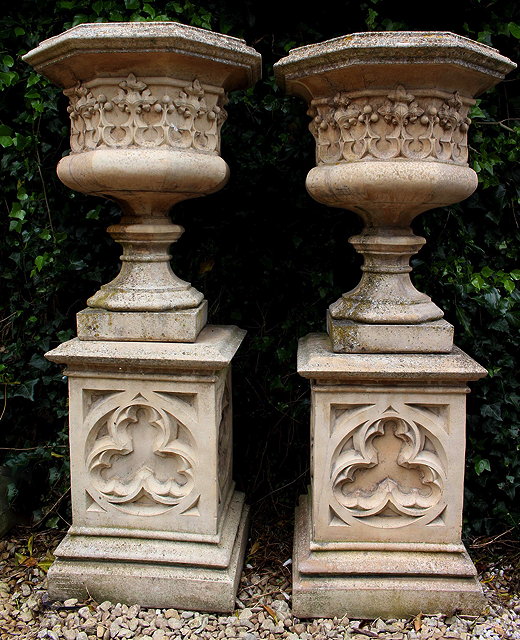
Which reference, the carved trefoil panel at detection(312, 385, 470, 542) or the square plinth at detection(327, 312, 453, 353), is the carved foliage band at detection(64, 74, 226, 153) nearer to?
the square plinth at detection(327, 312, 453, 353)

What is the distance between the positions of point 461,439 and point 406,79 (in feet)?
4.27

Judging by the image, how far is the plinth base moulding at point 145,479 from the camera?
2.43 metres


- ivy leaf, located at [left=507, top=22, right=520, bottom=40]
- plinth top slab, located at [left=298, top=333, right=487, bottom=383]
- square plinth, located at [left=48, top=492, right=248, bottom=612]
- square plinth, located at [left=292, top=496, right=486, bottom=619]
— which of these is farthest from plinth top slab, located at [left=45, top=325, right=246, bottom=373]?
ivy leaf, located at [left=507, top=22, right=520, bottom=40]

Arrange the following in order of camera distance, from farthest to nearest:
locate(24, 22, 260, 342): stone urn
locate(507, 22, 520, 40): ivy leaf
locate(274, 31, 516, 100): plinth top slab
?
1. locate(507, 22, 520, 40): ivy leaf
2. locate(24, 22, 260, 342): stone urn
3. locate(274, 31, 516, 100): plinth top slab

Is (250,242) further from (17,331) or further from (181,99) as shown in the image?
(17,331)

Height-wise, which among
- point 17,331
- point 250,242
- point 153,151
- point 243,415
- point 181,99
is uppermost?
point 181,99

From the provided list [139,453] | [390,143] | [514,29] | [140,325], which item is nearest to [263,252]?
[140,325]

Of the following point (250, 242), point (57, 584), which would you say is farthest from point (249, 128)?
point (57, 584)

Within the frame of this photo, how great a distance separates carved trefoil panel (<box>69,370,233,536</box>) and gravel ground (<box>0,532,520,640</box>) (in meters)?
0.31

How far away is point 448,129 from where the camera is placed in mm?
2285

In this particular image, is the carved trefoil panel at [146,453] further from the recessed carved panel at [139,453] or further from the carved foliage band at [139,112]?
the carved foliage band at [139,112]

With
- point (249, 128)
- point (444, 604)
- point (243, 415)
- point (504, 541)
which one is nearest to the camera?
point (444, 604)

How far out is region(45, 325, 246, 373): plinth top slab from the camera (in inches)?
93.1

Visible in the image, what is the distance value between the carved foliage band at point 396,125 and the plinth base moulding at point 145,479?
896mm
